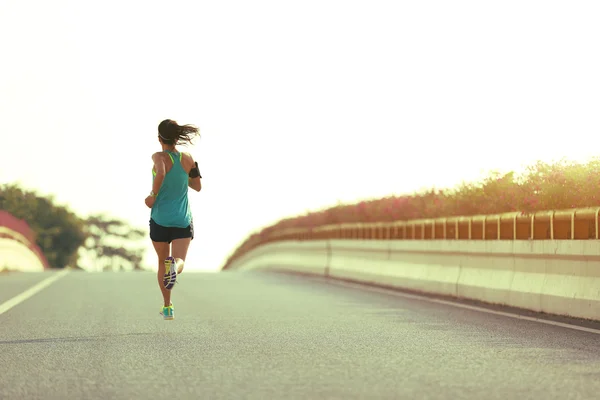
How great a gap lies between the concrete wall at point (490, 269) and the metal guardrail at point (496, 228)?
22 centimetres

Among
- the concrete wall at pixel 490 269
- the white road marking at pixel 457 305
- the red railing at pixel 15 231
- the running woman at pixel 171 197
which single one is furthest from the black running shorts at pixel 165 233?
the red railing at pixel 15 231

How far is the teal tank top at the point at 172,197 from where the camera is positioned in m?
12.6

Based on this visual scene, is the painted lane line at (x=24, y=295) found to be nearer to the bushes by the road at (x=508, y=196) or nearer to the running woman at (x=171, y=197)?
the running woman at (x=171, y=197)

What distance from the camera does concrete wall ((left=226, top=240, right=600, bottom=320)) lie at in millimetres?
12805

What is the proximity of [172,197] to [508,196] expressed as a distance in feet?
23.1

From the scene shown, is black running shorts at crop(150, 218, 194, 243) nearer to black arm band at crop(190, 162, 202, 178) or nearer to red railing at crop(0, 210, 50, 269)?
black arm band at crop(190, 162, 202, 178)

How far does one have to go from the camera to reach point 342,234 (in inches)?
1016

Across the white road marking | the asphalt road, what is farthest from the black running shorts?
the white road marking

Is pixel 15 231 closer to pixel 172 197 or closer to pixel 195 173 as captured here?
pixel 195 173

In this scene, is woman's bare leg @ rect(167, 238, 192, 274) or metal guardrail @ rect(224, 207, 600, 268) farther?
metal guardrail @ rect(224, 207, 600, 268)

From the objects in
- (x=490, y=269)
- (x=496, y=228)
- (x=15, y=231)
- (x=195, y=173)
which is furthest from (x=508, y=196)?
(x=15, y=231)

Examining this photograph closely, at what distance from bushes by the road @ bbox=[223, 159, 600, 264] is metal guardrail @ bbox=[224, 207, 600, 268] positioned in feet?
1.37

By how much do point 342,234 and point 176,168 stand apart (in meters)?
13.5

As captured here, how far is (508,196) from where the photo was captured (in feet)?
58.6
